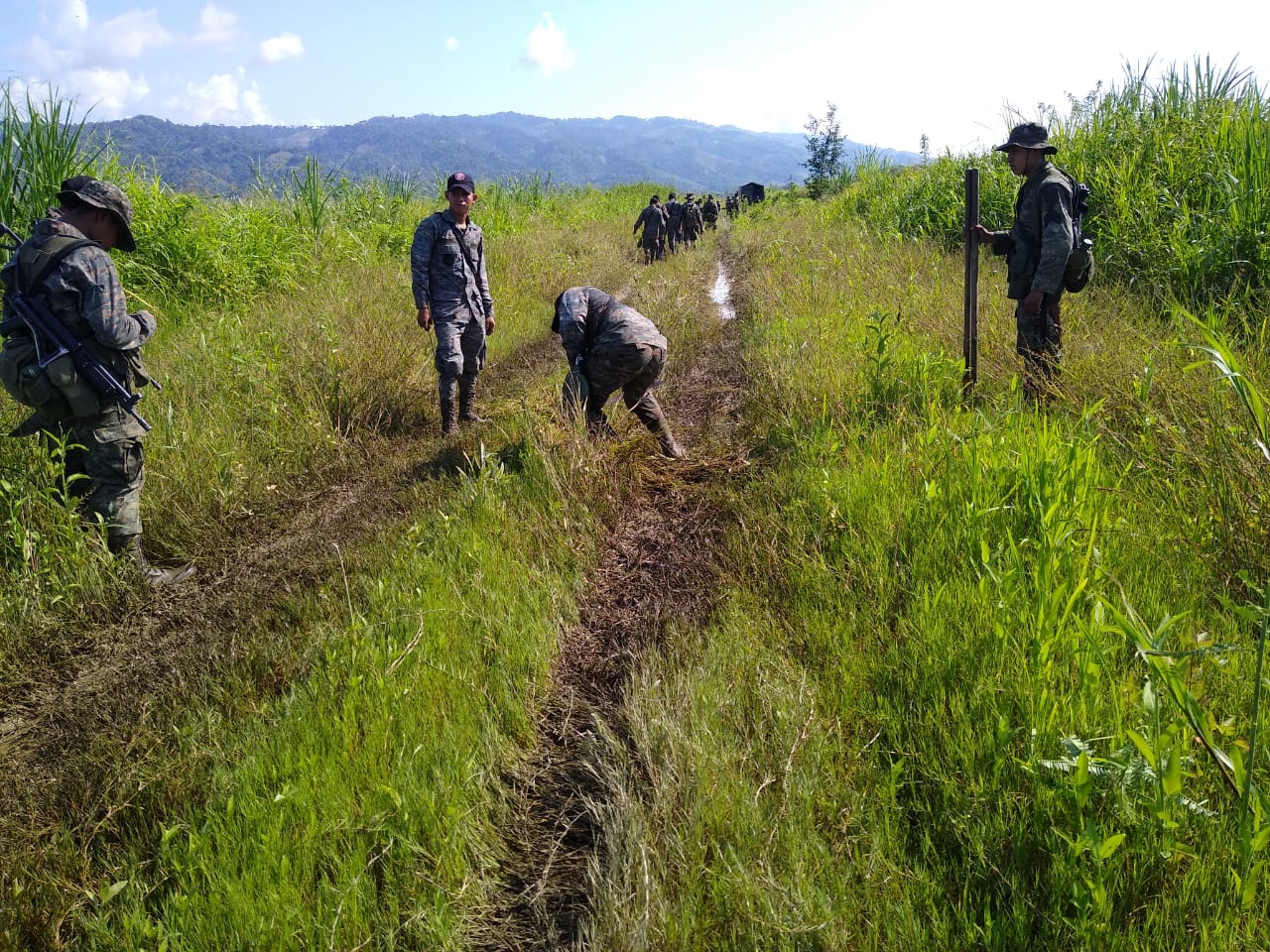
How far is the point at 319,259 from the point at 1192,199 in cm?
1024

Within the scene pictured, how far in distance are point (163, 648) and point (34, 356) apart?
165cm

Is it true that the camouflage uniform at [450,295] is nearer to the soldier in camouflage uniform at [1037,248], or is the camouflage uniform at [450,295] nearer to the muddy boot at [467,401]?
the muddy boot at [467,401]

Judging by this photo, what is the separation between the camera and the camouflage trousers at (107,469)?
145 inches

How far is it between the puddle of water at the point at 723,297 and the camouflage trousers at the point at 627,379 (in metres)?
5.12

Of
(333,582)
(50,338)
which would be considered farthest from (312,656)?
(50,338)

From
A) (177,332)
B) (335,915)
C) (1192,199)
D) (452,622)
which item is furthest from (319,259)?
(1192,199)

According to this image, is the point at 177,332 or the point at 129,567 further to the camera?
the point at 177,332

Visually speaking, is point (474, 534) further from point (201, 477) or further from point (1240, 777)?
point (1240, 777)

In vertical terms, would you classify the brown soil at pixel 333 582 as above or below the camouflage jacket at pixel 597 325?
below

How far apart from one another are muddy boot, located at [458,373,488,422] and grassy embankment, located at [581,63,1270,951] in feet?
9.26

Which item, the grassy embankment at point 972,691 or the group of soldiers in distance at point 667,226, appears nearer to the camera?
the grassy embankment at point 972,691

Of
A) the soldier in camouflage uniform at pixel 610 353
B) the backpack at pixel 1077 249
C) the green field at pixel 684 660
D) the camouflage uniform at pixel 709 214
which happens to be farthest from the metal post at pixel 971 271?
the camouflage uniform at pixel 709 214

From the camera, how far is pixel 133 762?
2.29m

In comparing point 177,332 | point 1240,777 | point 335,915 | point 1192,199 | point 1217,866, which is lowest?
point 335,915
